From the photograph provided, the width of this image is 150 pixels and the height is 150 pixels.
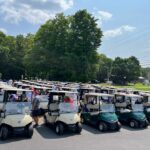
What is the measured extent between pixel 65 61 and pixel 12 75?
15009 mm

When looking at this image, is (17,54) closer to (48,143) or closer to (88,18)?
(88,18)

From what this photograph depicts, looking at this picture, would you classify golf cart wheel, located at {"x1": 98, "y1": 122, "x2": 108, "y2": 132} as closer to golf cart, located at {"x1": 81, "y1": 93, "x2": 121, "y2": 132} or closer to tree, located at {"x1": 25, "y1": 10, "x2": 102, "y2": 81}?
golf cart, located at {"x1": 81, "y1": 93, "x2": 121, "y2": 132}

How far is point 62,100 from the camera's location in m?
14.3

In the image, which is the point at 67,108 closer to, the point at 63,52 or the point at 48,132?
the point at 48,132

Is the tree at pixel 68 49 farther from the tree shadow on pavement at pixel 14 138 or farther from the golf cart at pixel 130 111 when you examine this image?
the tree shadow on pavement at pixel 14 138

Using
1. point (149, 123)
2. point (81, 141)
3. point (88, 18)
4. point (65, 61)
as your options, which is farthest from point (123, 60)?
point (81, 141)

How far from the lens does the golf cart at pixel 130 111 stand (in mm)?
14453

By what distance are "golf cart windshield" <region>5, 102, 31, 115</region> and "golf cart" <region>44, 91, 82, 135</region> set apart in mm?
1490

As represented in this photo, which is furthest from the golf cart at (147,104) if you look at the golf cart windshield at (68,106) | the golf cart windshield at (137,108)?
the golf cart windshield at (68,106)

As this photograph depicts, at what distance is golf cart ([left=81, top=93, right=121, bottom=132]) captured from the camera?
13336 mm

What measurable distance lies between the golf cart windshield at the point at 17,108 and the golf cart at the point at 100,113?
364 centimetres

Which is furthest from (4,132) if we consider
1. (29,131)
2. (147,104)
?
(147,104)

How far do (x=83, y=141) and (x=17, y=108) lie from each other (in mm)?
3066

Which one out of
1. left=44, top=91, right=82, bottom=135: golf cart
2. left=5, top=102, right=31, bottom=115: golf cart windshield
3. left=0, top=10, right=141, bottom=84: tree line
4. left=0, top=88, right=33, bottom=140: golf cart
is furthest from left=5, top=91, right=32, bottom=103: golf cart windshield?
left=0, top=10, right=141, bottom=84: tree line
